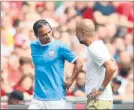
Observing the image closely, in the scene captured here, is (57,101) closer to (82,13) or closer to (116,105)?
(116,105)

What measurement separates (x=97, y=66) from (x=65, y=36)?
5984 millimetres

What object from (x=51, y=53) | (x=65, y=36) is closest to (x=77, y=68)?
(x=51, y=53)

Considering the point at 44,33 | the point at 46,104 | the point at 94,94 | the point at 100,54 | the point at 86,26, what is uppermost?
the point at 86,26

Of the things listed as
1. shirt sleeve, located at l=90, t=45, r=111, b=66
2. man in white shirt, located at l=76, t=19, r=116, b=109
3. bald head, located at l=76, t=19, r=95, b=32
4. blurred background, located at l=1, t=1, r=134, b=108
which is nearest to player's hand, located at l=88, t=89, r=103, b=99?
man in white shirt, located at l=76, t=19, r=116, b=109

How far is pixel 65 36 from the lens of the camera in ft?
46.6

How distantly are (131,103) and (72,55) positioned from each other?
399cm

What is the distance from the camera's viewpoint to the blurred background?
13078 mm

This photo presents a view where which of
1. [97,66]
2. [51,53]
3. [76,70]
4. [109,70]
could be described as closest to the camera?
[109,70]

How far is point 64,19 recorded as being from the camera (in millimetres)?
14727

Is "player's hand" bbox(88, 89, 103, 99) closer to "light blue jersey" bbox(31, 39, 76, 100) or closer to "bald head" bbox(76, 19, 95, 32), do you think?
"bald head" bbox(76, 19, 95, 32)

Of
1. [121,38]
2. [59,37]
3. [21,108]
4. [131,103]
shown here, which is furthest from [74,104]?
[121,38]

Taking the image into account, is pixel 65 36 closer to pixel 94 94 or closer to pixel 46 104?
pixel 46 104

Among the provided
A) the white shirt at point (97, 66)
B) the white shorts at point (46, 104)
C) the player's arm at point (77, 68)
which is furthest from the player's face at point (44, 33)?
the white shirt at point (97, 66)

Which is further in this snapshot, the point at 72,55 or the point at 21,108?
the point at 21,108
